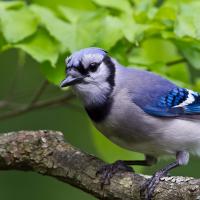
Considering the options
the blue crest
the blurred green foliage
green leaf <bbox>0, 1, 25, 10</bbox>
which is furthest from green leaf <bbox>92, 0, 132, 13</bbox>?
green leaf <bbox>0, 1, 25, 10</bbox>

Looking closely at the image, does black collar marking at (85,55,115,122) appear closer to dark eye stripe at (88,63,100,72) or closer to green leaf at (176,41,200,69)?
dark eye stripe at (88,63,100,72)

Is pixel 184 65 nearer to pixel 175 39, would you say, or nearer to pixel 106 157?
pixel 175 39

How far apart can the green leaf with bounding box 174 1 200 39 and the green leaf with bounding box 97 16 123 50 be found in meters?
0.26

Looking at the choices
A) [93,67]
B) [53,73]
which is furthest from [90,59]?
[53,73]

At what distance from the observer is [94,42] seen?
3.61 m

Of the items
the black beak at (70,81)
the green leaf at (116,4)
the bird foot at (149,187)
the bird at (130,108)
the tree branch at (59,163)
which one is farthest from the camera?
the green leaf at (116,4)

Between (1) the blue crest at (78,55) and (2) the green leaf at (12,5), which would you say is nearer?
(1) the blue crest at (78,55)

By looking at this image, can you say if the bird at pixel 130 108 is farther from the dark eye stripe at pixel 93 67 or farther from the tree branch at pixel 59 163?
the tree branch at pixel 59 163

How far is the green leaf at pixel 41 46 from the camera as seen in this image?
3562 millimetres

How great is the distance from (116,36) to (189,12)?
14.1 inches

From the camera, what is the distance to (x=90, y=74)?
3.64 meters

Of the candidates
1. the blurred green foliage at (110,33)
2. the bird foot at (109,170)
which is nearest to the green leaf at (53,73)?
the blurred green foliage at (110,33)

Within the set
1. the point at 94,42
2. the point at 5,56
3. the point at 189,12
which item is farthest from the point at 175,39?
the point at 5,56

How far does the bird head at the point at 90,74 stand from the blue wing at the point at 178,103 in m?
0.26
